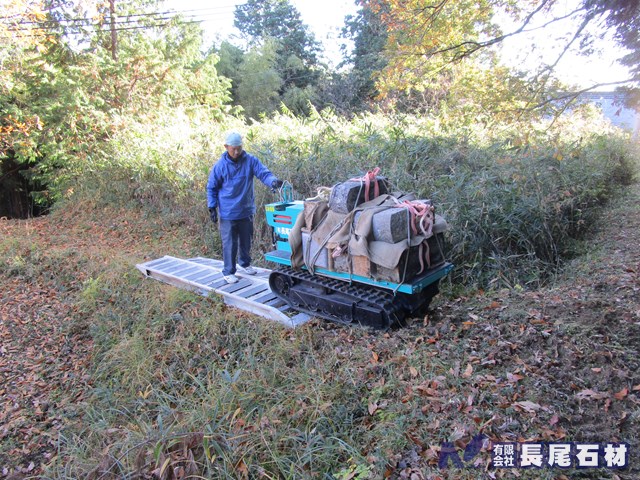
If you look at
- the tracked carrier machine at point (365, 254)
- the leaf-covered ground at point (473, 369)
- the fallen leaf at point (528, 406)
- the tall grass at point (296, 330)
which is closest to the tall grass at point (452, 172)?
the tall grass at point (296, 330)

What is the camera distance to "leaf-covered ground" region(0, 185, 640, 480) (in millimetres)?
2656

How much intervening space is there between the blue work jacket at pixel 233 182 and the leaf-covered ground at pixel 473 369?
2.09 metres

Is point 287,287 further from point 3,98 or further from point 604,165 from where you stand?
point 3,98

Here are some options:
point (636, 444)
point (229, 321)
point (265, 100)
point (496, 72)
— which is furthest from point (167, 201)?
point (265, 100)

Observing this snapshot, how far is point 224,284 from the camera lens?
19.4 ft

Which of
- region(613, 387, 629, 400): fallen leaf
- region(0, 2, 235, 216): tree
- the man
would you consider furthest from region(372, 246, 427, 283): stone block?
region(0, 2, 235, 216): tree

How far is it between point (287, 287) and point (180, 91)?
12.0 m

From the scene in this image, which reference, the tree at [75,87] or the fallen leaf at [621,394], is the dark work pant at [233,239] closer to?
the fallen leaf at [621,394]

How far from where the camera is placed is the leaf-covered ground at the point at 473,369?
2656 millimetres

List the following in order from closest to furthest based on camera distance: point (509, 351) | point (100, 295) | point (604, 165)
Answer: point (509, 351)
point (100, 295)
point (604, 165)

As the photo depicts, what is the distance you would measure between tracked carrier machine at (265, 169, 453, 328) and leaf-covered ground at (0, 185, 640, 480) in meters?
0.27

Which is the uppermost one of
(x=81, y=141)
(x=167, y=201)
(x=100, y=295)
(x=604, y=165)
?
(x=81, y=141)

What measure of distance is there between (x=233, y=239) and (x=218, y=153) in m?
4.41

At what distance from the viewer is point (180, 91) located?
48.3ft
